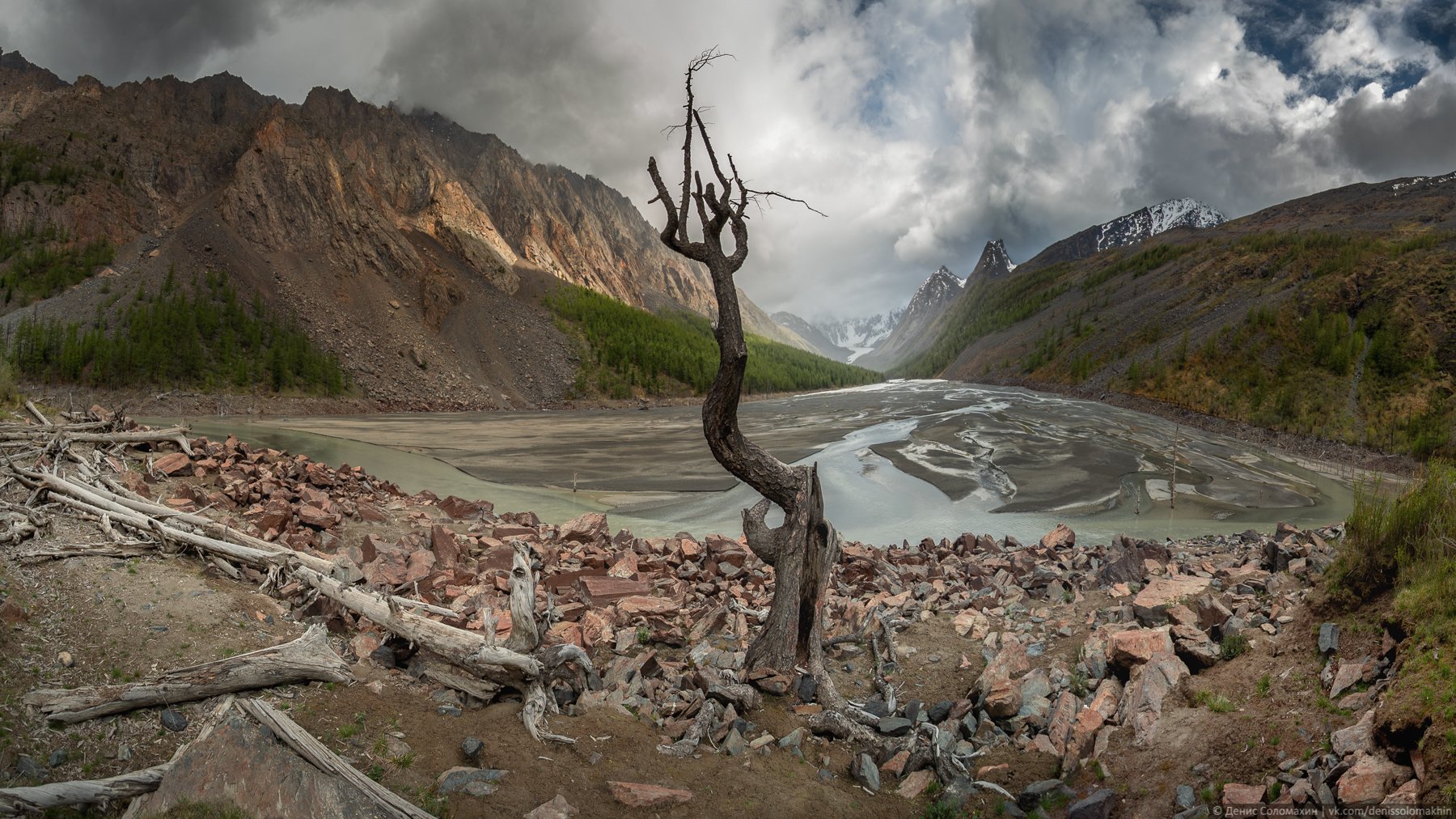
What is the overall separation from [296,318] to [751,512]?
10881 cm

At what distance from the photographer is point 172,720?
5066 mm

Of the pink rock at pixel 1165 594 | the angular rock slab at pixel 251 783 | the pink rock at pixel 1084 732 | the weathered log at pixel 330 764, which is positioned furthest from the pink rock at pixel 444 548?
the pink rock at pixel 1165 594

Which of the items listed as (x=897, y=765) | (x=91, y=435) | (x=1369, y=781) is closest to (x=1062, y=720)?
(x=897, y=765)

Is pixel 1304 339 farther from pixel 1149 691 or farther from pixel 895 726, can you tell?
pixel 895 726

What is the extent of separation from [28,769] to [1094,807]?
7724 mm

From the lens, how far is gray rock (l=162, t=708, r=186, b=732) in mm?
5051

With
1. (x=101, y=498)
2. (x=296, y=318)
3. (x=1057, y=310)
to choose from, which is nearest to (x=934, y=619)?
(x=101, y=498)

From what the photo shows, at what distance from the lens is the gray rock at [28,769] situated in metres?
4.13

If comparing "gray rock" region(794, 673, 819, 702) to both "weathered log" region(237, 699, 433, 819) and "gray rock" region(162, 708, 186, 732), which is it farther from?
"gray rock" region(162, 708, 186, 732)

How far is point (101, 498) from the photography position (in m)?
9.98

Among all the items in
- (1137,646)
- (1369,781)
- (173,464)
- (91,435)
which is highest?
(91,435)

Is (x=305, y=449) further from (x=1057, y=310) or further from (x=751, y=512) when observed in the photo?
(x=1057, y=310)

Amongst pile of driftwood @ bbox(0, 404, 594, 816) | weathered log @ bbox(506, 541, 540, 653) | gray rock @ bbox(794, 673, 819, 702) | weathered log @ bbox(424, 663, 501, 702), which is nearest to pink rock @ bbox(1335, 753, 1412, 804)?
gray rock @ bbox(794, 673, 819, 702)

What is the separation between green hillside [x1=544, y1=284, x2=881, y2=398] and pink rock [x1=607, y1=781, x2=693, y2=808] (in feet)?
324
